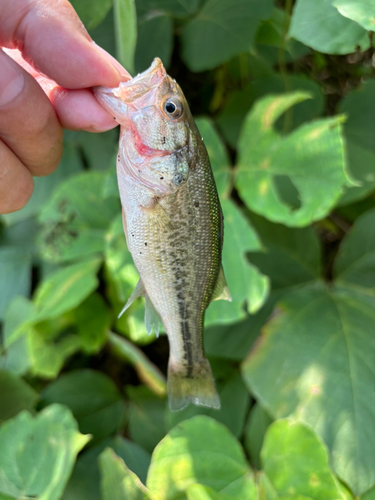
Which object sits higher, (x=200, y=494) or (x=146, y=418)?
(x=200, y=494)

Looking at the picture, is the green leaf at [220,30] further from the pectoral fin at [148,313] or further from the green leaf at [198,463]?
the green leaf at [198,463]

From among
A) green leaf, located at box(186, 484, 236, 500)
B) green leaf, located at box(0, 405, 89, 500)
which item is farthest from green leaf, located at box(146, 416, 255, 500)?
green leaf, located at box(0, 405, 89, 500)

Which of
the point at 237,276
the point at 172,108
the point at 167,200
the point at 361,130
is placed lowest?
the point at 237,276

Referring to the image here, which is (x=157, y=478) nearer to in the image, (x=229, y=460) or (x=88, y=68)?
(x=229, y=460)

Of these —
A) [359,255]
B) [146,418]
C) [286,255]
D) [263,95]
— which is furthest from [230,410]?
[263,95]

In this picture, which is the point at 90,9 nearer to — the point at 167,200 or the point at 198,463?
the point at 167,200

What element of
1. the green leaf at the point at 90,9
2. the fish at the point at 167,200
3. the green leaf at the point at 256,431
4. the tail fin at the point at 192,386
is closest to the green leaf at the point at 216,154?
the green leaf at the point at 90,9
